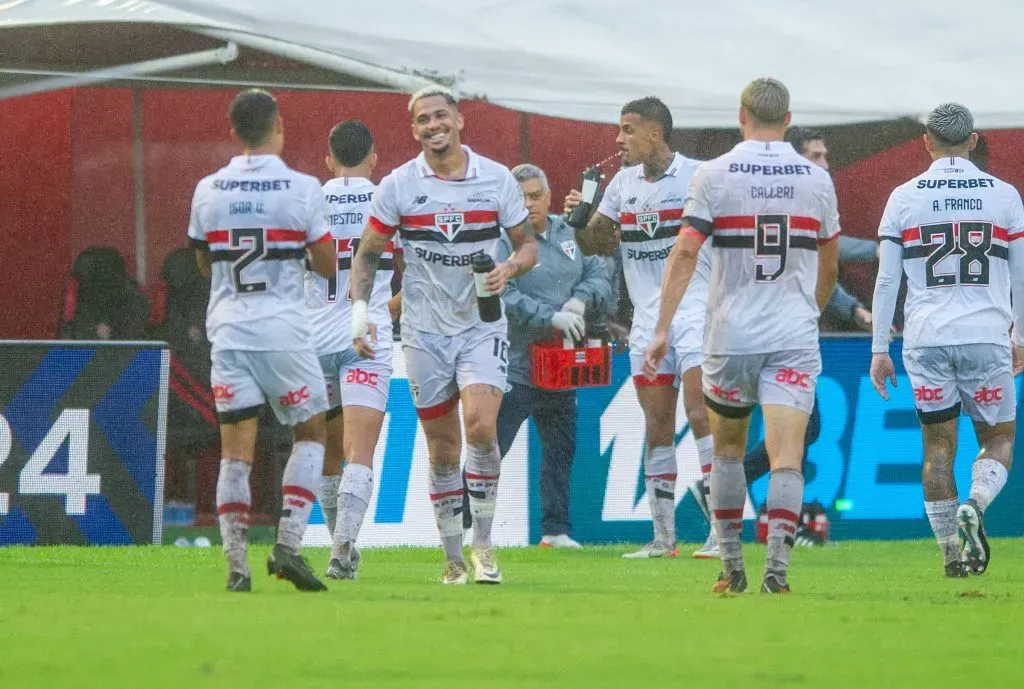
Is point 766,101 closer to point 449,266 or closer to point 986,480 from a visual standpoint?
point 449,266

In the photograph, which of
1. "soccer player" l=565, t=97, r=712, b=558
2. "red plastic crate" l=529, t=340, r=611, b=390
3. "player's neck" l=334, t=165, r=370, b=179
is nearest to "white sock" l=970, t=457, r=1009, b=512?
"soccer player" l=565, t=97, r=712, b=558

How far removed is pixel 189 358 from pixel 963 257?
561 centimetres

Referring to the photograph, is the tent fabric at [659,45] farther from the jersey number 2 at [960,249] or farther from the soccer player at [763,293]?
the soccer player at [763,293]

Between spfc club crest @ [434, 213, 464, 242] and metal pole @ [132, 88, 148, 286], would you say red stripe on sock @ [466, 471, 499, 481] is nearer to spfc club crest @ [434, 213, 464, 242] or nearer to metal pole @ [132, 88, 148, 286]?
spfc club crest @ [434, 213, 464, 242]

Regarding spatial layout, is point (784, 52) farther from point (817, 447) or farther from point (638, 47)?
point (817, 447)

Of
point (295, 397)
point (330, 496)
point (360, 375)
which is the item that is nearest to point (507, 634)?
point (295, 397)

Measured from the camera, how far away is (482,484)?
867 cm

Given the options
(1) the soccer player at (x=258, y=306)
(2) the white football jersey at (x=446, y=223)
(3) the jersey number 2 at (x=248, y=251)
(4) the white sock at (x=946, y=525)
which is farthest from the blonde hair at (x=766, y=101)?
(4) the white sock at (x=946, y=525)

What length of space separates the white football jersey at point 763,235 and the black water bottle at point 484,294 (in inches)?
43.9

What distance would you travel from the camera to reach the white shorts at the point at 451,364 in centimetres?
844

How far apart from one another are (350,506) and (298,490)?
47.3 inches

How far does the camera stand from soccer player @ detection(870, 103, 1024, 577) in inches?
366

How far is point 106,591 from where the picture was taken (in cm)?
779

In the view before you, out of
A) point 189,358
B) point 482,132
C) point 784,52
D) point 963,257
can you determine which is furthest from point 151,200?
point 963,257
